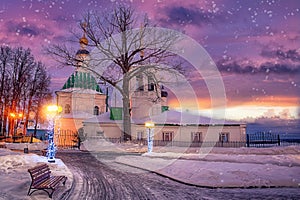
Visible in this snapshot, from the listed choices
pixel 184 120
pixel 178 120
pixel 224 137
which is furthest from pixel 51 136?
pixel 224 137

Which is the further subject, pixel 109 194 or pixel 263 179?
pixel 263 179

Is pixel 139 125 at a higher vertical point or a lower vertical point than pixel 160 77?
lower

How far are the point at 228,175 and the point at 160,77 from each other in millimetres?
18196

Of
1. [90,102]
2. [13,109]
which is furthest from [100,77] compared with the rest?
[90,102]

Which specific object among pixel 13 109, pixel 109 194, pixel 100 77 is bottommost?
pixel 109 194

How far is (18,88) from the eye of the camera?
35.4 m

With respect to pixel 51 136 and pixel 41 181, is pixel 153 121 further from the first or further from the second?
pixel 41 181

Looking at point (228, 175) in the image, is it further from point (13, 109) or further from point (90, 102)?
point (90, 102)

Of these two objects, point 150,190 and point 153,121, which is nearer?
point 150,190

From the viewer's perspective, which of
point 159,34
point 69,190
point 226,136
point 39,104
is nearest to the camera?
point 69,190

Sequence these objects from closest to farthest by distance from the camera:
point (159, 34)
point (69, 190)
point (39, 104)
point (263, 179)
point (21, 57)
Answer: point (69, 190) → point (263, 179) → point (159, 34) → point (21, 57) → point (39, 104)

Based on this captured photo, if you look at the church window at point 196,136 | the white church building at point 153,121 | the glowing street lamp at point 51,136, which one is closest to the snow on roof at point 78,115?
the white church building at point 153,121

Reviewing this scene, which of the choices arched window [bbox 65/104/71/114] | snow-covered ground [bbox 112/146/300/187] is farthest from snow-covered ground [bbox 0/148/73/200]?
arched window [bbox 65/104/71/114]

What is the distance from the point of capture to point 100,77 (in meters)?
27.8
